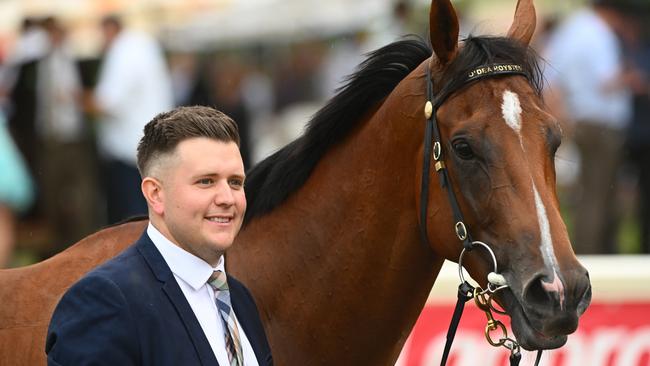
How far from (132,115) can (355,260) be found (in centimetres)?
603

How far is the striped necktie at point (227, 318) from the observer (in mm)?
2793

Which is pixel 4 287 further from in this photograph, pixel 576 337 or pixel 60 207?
pixel 60 207

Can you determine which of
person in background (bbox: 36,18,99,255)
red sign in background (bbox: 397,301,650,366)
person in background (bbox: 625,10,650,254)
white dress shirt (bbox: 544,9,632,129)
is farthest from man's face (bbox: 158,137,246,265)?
person in background (bbox: 625,10,650,254)

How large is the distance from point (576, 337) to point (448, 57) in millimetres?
2314

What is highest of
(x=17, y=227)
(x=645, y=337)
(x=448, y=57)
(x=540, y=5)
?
(x=448, y=57)

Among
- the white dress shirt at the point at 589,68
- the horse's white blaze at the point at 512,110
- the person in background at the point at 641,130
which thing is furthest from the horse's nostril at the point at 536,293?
the person in background at the point at 641,130

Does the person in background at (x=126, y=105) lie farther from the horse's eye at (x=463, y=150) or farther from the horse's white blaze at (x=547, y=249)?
the horse's white blaze at (x=547, y=249)

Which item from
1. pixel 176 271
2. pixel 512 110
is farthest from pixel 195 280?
pixel 512 110

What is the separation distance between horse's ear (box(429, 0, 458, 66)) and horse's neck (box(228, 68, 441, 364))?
0.24 metres

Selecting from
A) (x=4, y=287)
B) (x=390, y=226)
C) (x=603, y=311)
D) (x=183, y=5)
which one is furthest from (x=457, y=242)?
(x=183, y=5)

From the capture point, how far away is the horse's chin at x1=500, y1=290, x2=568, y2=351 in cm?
331

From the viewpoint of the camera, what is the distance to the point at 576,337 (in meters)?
5.59

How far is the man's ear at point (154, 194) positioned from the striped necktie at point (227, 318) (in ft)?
0.71

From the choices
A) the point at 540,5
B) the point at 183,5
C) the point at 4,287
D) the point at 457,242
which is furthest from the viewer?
the point at 183,5
